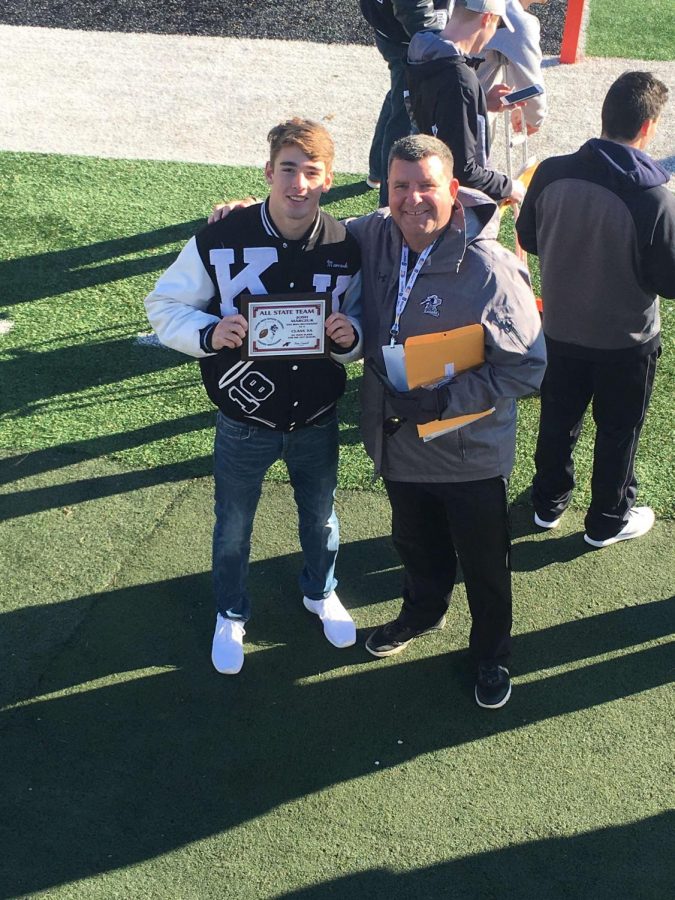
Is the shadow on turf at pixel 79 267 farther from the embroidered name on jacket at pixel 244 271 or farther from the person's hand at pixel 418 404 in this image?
the person's hand at pixel 418 404

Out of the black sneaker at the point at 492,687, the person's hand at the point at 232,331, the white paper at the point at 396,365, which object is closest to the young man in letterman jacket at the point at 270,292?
the person's hand at the point at 232,331

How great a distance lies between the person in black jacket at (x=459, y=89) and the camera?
5215mm

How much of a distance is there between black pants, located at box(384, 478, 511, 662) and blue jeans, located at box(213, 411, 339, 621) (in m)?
0.32

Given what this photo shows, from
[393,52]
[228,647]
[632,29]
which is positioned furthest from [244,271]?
[632,29]

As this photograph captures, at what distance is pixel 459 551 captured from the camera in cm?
403

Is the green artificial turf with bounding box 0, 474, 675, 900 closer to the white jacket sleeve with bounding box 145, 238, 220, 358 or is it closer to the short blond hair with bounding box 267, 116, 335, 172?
the white jacket sleeve with bounding box 145, 238, 220, 358

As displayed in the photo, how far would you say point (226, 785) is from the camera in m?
3.98

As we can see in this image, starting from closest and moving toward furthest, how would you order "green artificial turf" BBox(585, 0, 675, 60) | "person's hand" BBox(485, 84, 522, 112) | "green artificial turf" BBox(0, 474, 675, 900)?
"green artificial turf" BBox(0, 474, 675, 900), "person's hand" BBox(485, 84, 522, 112), "green artificial turf" BBox(585, 0, 675, 60)

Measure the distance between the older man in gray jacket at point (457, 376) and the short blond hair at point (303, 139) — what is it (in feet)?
0.87

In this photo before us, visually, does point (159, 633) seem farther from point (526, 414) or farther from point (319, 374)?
point (526, 414)

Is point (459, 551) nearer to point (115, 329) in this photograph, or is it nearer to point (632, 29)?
point (115, 329)

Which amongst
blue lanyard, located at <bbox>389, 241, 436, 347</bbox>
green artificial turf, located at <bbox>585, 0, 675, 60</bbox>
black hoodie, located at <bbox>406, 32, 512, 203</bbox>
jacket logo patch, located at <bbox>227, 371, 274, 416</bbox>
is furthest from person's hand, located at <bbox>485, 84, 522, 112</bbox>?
green artificial turf, located at <bbox>585, 0, 675, 60</bbox>

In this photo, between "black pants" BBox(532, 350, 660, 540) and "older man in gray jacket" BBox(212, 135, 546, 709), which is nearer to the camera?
"older man in gray jacket" BBox(212, 135, 546, 709)

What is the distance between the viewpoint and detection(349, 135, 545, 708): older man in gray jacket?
11.8ft
